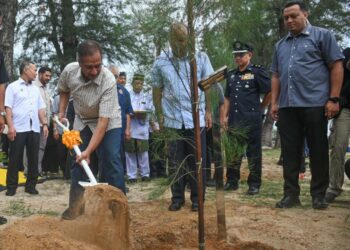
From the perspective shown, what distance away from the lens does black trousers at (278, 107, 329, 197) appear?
4461 millimetres

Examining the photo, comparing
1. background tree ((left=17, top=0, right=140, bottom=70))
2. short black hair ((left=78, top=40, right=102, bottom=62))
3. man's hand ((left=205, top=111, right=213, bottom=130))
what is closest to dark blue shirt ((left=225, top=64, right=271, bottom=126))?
man's hand ((left=205, top=111, right=213, bottom=130))

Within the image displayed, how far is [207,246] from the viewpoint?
12.4 feet

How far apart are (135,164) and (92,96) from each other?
140 inches

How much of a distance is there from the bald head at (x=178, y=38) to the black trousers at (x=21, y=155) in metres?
3.38

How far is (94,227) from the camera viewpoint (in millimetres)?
3215

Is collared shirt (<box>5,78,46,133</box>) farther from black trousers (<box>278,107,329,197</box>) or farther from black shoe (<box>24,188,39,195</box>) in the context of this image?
black trousers (<box>278,107,329,197</box>)

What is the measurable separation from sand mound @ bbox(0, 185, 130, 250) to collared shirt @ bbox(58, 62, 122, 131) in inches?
37.7

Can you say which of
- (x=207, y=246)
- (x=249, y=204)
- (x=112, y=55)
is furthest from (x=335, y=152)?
(x=112, y=55)

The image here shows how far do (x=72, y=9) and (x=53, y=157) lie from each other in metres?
10.2

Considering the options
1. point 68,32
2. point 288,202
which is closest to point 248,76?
point 288,202

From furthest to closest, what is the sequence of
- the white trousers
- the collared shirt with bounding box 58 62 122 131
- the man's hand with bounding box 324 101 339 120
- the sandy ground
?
the white trousers → the man's hand with bounding box 324 101 339 120 → the collared shirt with bounding box 58 62 122 131 → the sandy ground

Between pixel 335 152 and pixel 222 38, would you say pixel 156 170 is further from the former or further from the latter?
pixel 222 38

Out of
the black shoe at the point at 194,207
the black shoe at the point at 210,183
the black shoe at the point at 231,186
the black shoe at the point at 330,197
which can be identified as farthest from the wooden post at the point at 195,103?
the black shoe at the point at 210,183

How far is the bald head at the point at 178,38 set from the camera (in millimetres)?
3310
